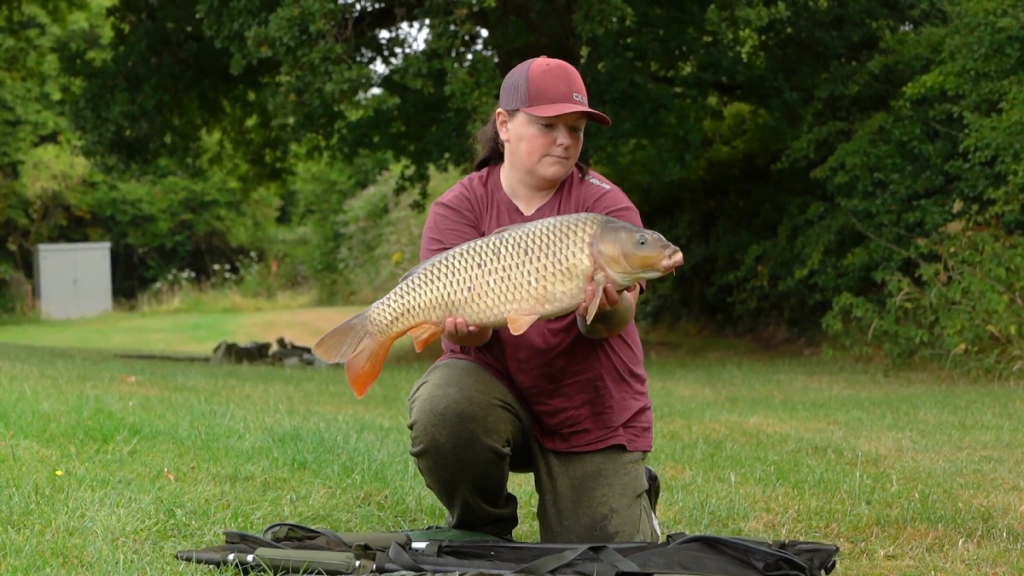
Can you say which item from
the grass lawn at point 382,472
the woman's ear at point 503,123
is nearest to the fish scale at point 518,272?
the woman's ear at point 503,123

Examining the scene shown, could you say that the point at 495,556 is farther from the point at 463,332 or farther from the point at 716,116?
the point at 716,116

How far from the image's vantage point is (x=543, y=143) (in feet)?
14.2

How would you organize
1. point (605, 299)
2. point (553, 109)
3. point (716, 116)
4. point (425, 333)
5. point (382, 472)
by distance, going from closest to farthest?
point (605, 299)
point (425, 333)
point (553, 109)
point (382, 472)
point (716, 116)

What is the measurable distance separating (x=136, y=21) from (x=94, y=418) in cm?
1164

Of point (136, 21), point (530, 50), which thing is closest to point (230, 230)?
point (136, 21)

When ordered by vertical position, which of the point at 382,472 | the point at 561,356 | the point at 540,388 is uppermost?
the point at 561,356

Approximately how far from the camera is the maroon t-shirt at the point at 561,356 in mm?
4391

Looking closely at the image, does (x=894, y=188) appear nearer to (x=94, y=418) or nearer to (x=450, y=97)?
(x=450, y=97)

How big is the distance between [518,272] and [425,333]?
0.40 meters

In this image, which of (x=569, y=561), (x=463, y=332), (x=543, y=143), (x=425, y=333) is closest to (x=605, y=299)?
(x=463, y=332)

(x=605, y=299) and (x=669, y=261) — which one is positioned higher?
(x=669, y=261)

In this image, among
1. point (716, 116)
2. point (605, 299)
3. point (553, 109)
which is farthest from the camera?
point (716, 116)

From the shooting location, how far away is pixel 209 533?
4301 millimetres

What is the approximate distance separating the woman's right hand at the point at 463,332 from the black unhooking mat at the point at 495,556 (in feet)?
2.15
